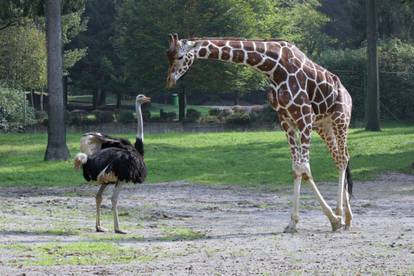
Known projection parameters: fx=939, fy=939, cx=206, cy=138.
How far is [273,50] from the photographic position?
49.8 feet

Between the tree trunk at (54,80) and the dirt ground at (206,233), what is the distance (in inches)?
248

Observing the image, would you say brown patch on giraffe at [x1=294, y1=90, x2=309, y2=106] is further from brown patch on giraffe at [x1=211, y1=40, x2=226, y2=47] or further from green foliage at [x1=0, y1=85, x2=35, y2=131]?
green foliage at [x1=0, y1=85, x2=35, y2=131]

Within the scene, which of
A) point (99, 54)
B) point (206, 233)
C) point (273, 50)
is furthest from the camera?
point (99, 54)

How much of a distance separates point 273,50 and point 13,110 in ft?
104

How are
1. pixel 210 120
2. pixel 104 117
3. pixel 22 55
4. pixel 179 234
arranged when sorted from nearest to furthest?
pixel 179 234
pixel 22 55
pixel 104 117
pixel 210 120

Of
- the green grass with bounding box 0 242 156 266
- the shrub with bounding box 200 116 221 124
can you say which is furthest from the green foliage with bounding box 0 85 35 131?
the green grass with bounding box 0 242 156 266

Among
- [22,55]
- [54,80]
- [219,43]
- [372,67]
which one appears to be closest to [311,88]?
[219,43]

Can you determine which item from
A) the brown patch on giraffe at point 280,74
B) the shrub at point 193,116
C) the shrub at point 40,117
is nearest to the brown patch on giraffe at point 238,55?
the brown patch on giraffe at point 280,74

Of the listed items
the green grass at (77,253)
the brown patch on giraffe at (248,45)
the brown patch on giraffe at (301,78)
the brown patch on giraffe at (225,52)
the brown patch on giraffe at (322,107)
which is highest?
the brown patch on giraffe at (248,45)

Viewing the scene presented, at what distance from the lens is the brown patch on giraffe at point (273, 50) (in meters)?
15.1

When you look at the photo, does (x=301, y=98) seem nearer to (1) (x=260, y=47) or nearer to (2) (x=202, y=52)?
(1) (x=260, y=47)

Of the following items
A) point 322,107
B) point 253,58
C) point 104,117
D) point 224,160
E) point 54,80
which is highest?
point 253,58

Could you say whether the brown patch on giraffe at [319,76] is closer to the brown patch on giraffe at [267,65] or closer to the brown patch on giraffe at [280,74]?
the brown patch on giraffe at [280,74]

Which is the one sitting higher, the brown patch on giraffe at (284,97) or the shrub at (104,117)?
the brown patch on giraffe at (284,97)
